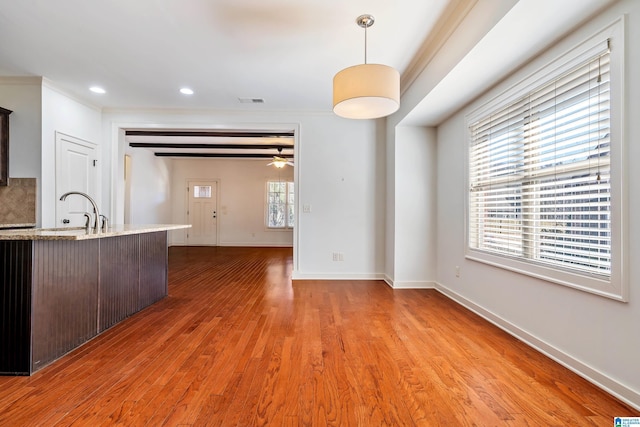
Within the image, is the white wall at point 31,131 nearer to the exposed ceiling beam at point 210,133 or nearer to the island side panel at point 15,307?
the exposed ceiling beam at point 210,133

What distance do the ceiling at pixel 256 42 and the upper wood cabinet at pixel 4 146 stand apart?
49cm

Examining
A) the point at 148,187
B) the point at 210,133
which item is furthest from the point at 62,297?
the point at 148,187

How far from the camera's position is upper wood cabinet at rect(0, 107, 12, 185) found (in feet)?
12.1

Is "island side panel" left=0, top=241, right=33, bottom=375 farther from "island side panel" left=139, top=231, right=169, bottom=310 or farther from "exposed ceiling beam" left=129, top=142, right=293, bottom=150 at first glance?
"exposed ceiling beam" left=129, top=142, right=293, bottom=150

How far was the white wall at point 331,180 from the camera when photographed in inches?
185

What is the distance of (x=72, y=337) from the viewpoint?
224 centimetres

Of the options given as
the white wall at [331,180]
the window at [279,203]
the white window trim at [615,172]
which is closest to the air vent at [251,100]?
the white wall at [331,180]

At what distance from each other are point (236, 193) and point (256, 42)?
655 cm

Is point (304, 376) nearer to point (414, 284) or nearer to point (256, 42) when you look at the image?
point (414, 284)

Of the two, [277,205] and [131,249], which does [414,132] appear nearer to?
[131,249]

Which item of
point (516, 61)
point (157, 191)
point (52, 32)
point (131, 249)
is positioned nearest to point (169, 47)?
point (52, 32)

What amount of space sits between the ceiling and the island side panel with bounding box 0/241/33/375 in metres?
1.97

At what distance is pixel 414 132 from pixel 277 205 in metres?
5.68

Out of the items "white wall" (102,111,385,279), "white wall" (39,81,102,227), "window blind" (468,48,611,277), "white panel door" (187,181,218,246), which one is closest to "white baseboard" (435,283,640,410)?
"window blind" (468,48,611,277)
